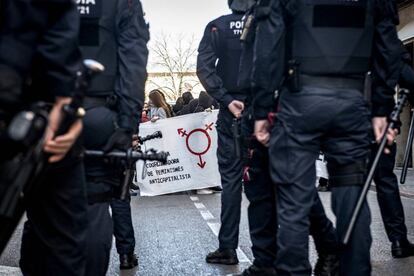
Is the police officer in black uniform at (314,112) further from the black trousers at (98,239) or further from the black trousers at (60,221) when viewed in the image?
the black trousers at (60,221)

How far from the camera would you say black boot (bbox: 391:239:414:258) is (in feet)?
17.9

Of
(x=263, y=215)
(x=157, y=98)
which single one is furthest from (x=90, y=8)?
(x=157, y=98)

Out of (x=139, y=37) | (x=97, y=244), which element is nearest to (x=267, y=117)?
(x=139, y=37)

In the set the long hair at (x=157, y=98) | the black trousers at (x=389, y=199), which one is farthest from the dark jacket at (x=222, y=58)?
the long hair at (x=157, y=98)

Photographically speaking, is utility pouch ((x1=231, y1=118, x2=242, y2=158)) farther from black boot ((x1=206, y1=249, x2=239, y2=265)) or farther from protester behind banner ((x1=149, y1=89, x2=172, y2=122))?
protester behind banner ((x1=149, y1=89, x2=172, y2=122))

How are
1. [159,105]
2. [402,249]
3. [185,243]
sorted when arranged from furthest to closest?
1. [159,105]
2. [185,243]
3. [402,249]

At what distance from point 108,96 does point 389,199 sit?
9.01 ft

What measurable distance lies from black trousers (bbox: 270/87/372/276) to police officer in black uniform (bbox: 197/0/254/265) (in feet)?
5.85

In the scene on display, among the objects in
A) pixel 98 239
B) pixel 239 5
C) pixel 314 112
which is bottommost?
pixel 98 239

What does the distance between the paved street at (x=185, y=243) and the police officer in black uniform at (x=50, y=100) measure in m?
2.14

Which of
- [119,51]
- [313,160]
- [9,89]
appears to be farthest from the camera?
[119,51]

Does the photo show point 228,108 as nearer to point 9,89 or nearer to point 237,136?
point 237,136

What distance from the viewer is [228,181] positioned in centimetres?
561

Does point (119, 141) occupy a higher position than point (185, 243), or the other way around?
point (119, 141)
